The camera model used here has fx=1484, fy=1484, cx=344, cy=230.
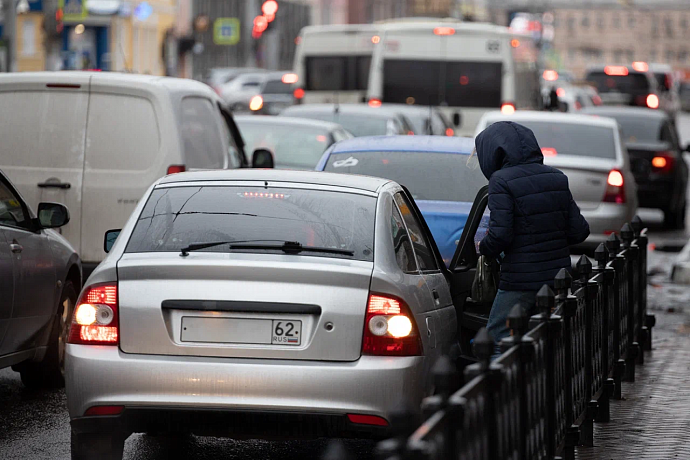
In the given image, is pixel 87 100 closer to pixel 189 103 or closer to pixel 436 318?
pixel 189 103

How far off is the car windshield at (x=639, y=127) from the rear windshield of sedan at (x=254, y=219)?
16.3 metres

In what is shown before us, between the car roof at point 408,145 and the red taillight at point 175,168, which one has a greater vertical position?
the car roof at point 408,145

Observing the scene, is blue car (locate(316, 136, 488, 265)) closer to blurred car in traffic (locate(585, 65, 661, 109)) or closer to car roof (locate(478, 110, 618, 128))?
car roof (locate(478, 110, 618, 128))

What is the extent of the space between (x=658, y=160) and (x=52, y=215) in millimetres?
14969

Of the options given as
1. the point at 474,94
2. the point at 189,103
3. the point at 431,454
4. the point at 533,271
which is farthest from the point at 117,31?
the point at 431,454

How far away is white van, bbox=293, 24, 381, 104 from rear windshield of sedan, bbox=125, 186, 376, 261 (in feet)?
72.6

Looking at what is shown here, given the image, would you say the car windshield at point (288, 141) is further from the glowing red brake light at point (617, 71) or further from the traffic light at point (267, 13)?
the glowing red brake light at point (617, 71)

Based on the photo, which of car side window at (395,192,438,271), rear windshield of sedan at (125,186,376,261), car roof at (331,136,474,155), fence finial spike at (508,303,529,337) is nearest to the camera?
fence finial spike at (508,303,529,337)

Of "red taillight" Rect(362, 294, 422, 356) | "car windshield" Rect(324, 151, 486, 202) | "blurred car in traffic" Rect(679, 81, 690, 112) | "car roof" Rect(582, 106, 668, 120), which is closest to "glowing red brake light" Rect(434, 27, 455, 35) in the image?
"car roof" Rect(582, 106, 668, 120)

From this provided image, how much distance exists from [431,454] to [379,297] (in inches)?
95.5

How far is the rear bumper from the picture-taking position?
572 centimetres

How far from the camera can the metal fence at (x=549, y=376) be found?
3814 millimetres

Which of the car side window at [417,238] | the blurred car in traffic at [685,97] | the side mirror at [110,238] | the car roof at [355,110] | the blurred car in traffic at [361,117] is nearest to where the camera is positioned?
the car side window at [417,238]

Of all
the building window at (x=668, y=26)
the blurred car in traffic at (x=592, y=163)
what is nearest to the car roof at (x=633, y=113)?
the blurred car in traffic at (x=592, y=163)
